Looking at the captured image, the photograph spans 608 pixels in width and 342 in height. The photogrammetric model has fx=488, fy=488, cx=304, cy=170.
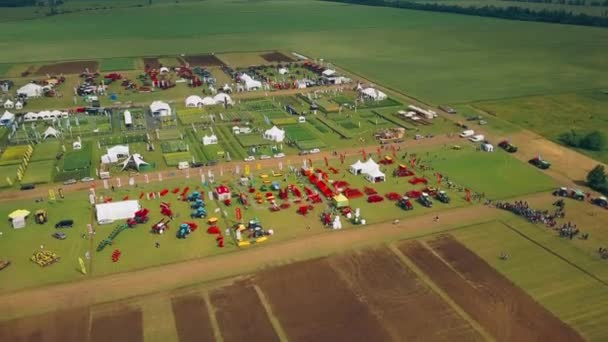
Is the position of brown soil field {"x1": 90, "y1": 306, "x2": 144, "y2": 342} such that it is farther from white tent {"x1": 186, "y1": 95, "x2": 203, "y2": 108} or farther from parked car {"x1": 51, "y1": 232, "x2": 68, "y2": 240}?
white tent {"x1": 186, "y1": 95, "x2": 203, "y2": 108}

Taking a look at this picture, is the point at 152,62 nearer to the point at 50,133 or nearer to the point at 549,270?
the point at 50,133

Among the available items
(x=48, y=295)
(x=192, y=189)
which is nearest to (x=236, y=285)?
(x=48, y=295)

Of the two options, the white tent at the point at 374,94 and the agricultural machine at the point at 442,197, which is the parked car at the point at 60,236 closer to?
the agricultural machine at the point at 442,197

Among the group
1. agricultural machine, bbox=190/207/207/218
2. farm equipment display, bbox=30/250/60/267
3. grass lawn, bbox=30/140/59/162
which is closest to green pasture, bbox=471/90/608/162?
agricultural machine, bbox=190/207/207/218

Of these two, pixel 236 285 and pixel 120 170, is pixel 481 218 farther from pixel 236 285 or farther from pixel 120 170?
pixel 120 170

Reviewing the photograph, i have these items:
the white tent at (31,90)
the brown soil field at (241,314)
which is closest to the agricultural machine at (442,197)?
the brown soil field at (241,314)

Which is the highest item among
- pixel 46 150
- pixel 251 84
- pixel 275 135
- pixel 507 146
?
pixel 251 84

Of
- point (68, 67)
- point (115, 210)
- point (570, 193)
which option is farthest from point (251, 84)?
point (570, 193)
